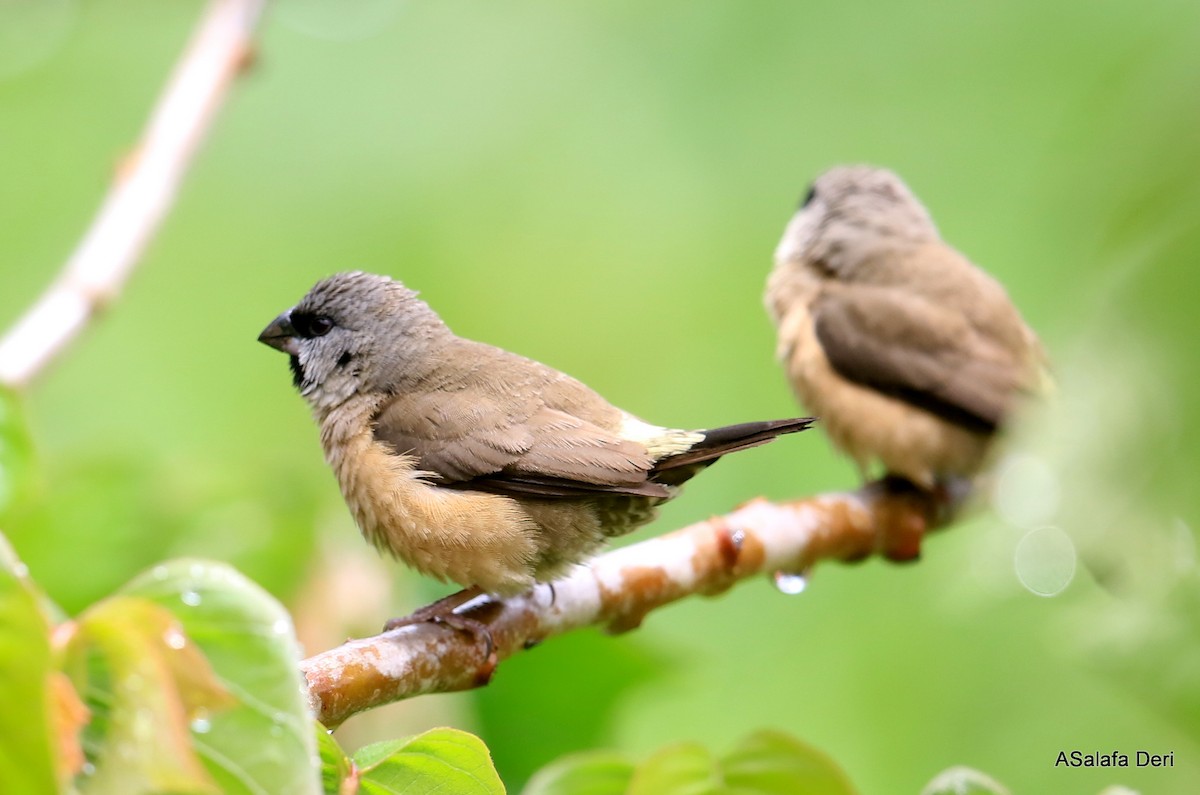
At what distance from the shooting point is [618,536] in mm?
2721

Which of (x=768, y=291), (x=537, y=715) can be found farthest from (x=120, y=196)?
(x=768, y=291)

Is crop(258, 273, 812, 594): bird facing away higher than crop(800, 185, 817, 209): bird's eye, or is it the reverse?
crop(800, 185, 817, 209): bird's eye

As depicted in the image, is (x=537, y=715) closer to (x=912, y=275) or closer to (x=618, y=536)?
(x=618, y=536)

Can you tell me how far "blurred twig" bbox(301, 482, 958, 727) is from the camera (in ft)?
6.68

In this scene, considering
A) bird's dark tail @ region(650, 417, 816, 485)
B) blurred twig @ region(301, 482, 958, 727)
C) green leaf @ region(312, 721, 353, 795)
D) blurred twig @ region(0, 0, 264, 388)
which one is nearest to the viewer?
green leaf @ region(312, 721, 353, 795)

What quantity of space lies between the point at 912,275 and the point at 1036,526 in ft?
10.9

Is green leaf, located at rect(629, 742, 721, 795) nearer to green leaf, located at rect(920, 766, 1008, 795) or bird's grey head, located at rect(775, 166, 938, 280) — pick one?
green leaf, located at rect(920, 766, 1008, 795)

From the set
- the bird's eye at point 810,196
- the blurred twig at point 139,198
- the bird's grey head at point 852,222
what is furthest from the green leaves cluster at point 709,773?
the bird's eye at point 810,196

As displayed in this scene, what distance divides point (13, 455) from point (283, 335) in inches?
28.0

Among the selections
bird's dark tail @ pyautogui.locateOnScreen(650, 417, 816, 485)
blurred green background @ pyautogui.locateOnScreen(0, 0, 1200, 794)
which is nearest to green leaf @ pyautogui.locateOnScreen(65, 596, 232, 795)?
bird's dark tail @ pyautogui.locateOnScreen(650, 417, 816, 485)

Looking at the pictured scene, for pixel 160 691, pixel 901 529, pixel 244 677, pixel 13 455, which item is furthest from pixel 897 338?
pixel 160 691

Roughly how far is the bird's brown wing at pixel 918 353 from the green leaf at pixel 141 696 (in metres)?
3.24

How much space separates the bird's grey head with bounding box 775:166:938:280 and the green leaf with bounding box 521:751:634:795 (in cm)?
272

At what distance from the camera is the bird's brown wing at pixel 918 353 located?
13.3ft
